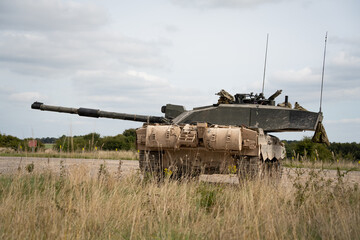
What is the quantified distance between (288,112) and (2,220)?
7.25 m

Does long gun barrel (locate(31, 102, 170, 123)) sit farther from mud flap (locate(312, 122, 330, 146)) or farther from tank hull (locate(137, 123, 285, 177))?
mud flap (locate(312, 122, 330, 146))

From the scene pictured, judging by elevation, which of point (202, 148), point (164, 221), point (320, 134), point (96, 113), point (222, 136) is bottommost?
point (164, 221)

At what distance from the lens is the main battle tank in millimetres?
8242

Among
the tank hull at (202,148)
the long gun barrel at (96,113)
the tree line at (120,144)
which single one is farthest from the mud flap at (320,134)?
the tree line at (120,144)

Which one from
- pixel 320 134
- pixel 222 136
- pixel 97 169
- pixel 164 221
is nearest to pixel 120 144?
pixel 97 169

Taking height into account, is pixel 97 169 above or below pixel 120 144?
below

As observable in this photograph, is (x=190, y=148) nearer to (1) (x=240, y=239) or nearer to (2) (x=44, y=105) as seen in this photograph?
(1) (x=240, y=239)

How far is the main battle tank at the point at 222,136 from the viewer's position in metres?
8.24

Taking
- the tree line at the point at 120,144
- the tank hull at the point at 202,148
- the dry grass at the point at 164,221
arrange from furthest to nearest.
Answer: the tree line at the point at 120,144 → the tank hull at the point at 202,148 → the dry grass at the point at 164,221

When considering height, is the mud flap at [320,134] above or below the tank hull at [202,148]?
above

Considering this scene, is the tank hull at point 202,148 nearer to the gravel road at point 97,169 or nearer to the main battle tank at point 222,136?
the main battle tank at point 222,136

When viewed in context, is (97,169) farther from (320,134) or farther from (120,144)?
(120,144)

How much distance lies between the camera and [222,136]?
319 inches

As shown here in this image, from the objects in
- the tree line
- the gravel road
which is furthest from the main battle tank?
the tree line
